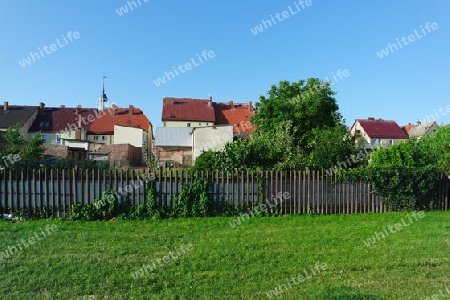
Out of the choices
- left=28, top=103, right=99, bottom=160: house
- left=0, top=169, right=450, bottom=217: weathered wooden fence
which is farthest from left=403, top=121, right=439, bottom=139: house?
left=28, top=103, right=99, bottom=160: house

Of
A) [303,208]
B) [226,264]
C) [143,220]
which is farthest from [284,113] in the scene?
[226,264]

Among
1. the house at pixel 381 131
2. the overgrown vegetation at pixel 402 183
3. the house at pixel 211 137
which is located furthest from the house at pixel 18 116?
the house at pixel 381 131

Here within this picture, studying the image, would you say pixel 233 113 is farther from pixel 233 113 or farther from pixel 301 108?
pixel 301 108

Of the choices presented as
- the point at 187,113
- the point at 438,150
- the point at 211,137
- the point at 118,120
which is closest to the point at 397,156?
the point at 438,150

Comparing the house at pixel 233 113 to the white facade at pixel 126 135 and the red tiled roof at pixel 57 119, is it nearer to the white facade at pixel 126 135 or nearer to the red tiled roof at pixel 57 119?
the white facade at pixel 126 135

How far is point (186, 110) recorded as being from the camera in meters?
57.5

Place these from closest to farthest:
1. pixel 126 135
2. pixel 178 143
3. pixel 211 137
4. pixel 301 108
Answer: pixel 301 108, pixel 211 137, pixel 178 143, pixel 126 135

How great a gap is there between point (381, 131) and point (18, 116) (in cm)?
6632

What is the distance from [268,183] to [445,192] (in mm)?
6808

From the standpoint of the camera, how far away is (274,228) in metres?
8.60

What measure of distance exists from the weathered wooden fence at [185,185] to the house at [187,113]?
4589 cm

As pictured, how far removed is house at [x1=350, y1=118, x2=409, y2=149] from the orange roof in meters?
41.5

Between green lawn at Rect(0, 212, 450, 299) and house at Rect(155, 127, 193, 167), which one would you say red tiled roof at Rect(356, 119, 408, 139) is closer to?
house at Rect(155, 127, 193, 167)

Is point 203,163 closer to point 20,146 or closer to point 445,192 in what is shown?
point 445,192
